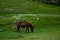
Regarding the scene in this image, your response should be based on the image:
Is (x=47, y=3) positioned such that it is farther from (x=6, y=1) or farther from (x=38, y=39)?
(x=38, y=39)

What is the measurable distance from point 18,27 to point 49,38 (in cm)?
452

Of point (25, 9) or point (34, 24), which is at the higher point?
point (34, 24)

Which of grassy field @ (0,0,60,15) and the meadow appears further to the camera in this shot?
grassy field @ (0,0,60,15)

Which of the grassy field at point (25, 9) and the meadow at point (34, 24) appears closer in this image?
the meadow at point (34, 24)

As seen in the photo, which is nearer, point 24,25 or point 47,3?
point 24,25

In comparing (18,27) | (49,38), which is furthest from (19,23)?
(49,38)

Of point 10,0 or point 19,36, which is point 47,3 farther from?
Result: point 19,36

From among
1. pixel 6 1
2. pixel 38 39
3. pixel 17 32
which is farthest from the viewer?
pixel 6 1

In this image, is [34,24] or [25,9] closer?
[34,24]

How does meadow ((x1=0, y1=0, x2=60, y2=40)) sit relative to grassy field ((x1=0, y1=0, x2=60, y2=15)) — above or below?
above

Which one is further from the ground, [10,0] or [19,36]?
[19,36]

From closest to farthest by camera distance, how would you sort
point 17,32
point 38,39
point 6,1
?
point 38,39
point 17,32
point 6,1

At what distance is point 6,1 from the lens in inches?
2827

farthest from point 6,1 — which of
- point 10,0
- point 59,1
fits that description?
point 59,1
